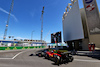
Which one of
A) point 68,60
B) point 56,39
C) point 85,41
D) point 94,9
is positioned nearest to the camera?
point 68,60

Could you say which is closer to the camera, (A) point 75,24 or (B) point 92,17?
(B) point 92,17

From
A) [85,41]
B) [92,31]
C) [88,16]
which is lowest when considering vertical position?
[85,41]

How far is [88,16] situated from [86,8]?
10.7 ft

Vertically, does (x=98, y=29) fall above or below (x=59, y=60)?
above

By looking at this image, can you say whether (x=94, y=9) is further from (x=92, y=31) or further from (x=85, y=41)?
(x=85, y=41)

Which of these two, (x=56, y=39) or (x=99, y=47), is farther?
(x=56, y=39)

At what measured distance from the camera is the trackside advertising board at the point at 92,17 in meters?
18.8

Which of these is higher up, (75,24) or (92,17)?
(92,17)

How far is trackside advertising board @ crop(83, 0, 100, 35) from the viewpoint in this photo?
61.7 ft

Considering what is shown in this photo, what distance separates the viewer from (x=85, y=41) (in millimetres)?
24000

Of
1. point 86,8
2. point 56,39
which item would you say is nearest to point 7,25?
point 56,39

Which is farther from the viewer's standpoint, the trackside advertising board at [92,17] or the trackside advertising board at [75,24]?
the trackside advertising board at [75,24]

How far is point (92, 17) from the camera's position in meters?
19.7

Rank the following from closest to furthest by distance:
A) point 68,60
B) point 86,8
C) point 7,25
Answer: point 68,60 → point 86,8 → point 7,25
